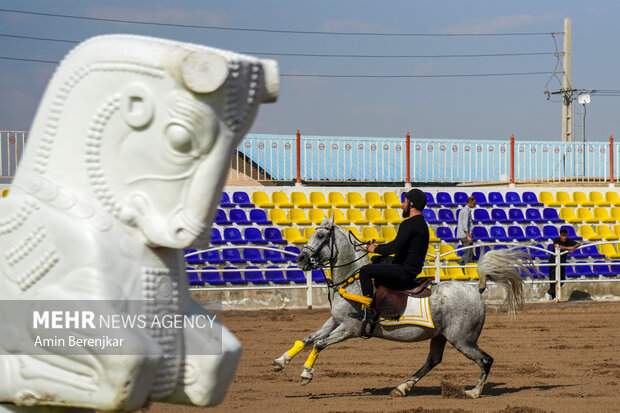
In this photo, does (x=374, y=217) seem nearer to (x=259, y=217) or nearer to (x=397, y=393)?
(x=259, y=217)

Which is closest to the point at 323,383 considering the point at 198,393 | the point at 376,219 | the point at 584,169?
the point at 198,393

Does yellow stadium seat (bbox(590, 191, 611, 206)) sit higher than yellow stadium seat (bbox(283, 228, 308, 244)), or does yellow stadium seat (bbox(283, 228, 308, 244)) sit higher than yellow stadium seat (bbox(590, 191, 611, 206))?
yellow stadium seat (bbox(590, 191, 611, 206))

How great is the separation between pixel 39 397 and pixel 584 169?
82.7 ft

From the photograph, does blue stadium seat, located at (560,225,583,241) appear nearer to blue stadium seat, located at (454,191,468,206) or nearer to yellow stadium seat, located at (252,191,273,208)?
blue stadium seat, located at (454,191,468,206)

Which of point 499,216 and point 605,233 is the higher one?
point 499,216

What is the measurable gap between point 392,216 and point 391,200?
62 centimetres

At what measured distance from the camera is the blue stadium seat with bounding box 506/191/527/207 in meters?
22.5

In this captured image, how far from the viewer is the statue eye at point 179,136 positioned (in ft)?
7.53

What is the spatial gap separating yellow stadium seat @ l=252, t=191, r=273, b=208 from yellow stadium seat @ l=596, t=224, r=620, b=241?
852 centimetres

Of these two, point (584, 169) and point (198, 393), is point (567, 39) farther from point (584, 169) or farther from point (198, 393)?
point (198, 393)

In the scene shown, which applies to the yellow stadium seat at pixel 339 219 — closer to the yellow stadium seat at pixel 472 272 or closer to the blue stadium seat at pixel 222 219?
the blue stadium seat at pixel 222 219

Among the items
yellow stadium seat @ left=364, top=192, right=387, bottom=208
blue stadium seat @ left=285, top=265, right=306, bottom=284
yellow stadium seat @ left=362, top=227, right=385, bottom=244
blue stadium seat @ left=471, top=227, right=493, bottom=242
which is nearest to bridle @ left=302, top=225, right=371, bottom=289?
blue stadium seat @ left=285, top=265, right=306, bottom=284

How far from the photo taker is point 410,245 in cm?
914

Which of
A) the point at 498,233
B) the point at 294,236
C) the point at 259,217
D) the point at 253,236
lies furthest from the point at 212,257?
the point at 498,233
